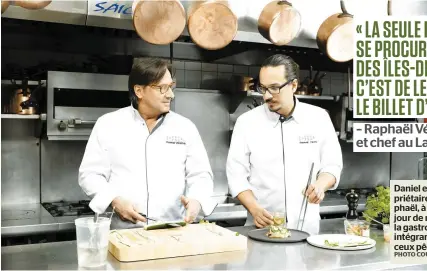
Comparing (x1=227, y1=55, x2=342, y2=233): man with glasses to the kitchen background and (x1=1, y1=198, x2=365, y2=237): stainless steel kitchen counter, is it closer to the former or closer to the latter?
the kitchen background

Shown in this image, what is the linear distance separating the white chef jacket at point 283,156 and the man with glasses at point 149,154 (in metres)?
0.21

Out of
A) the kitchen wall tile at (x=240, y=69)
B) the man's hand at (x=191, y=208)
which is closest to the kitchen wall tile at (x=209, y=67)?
the kitchen wall tile at (x=240, y=69)

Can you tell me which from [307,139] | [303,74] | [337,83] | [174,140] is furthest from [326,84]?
[174,140]

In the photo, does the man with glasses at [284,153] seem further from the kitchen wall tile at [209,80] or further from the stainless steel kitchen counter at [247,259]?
the kitchen wall tile at [209,80]

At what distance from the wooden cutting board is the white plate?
0.83 feet

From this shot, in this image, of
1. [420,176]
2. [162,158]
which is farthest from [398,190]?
[420,176]

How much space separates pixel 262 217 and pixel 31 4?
1.13m

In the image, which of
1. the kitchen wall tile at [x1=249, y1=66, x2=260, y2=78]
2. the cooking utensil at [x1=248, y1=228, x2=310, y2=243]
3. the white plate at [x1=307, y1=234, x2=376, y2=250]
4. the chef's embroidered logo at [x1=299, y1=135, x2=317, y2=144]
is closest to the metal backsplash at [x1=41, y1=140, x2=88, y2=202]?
the kitchen wall tile at [x1=249, y1=66, x2=260, y2=78]

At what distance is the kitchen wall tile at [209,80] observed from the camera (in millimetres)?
3332

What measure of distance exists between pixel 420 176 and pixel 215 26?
8.24 ft

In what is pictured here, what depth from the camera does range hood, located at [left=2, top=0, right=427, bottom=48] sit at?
1.96 metres

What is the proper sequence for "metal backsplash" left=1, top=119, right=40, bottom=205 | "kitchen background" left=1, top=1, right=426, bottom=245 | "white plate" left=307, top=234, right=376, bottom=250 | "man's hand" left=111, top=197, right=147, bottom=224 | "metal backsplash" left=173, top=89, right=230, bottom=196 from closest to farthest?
"white plate" left=307, top=234, right=376, bottom=250 → "man's hand" left=111, top=197, right=147, bottom=224 → "kitchen background" left=1, top=1, right=426, bottom=245 → "metal backsplash" left=1, top=119, right=40, bottom=205 → "metal backsplash" left=173, top=89, right=230, bottom=196

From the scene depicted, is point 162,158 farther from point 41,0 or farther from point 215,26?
point 41,0

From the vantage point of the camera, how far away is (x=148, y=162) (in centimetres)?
204
